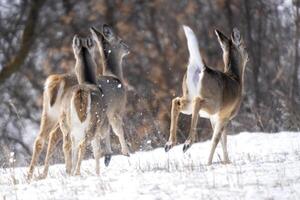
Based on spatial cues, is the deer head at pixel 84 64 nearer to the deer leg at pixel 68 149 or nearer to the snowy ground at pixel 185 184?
the deer leg at pixel 68 149

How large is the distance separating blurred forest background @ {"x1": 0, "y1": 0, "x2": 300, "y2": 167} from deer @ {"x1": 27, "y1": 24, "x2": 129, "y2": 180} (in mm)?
12006

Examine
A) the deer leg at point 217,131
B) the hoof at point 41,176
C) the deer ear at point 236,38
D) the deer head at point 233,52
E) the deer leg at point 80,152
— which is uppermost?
the deer ear at point 236,38

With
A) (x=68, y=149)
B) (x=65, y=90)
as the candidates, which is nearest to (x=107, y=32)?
(x=65, y=90)

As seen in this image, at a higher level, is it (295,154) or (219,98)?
(219,98)

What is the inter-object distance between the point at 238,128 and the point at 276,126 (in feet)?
5.38

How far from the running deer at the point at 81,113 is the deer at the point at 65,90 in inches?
16.7

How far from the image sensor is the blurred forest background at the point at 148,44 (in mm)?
28484

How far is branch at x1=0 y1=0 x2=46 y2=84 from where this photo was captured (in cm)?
2958

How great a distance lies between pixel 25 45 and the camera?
98.9ft

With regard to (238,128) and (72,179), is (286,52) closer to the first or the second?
(238,128)

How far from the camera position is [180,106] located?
1226 centimetres

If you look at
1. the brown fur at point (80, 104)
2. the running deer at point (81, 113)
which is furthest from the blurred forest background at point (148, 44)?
the brown fur at point (80, 104)

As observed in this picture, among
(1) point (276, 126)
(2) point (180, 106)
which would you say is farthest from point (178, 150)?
(1) point (276, 126)

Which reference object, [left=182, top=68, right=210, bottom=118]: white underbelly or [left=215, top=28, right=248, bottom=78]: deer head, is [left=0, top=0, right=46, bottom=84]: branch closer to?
[left=215, top=28, right=248, bottom=78]: deer head
